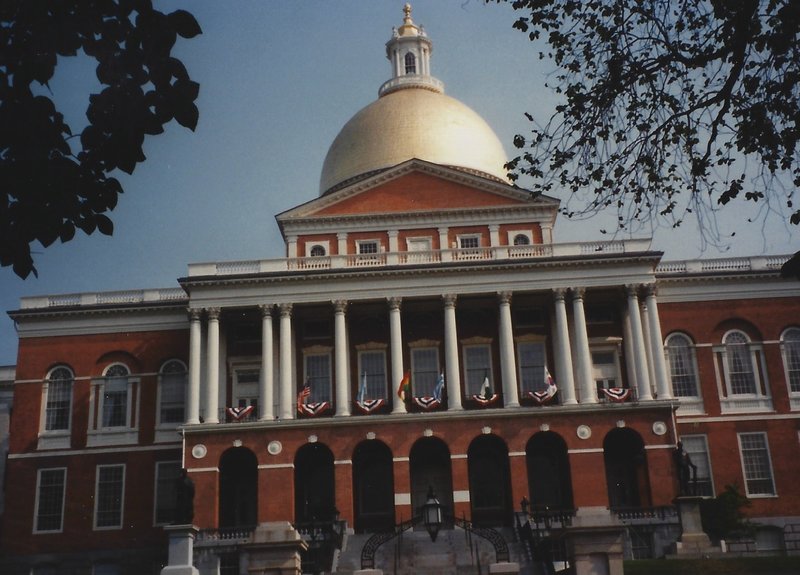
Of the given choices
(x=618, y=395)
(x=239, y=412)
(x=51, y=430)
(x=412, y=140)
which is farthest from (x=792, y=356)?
(x=51, y=430)

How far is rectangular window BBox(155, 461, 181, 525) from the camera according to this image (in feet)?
159

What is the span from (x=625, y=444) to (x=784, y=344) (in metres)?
9.27

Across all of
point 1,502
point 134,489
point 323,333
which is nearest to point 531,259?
point 323,333

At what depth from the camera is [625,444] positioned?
47969 mm

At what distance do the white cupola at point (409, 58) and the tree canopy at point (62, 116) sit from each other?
52723 millimetres

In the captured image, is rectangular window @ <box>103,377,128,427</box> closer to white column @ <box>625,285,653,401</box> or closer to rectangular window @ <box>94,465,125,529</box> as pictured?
rectangular window @ <box>94,465,125,529</box>

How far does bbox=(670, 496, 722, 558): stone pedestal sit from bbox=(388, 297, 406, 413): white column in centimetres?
1254

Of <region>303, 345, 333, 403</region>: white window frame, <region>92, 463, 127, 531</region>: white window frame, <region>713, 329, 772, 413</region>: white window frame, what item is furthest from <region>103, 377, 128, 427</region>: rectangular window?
<region>713, 329, 772, 413</region>: white window frame

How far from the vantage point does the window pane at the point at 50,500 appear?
48188 millimetres

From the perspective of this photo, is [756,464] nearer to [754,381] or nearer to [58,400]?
[754,381]

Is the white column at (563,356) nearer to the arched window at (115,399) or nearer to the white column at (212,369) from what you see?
the white column at (212,369)

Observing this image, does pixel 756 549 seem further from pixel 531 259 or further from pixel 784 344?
pixel 531 259

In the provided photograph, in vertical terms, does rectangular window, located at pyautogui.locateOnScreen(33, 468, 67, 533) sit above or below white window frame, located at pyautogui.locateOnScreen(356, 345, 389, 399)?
below

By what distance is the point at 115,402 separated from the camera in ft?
165
